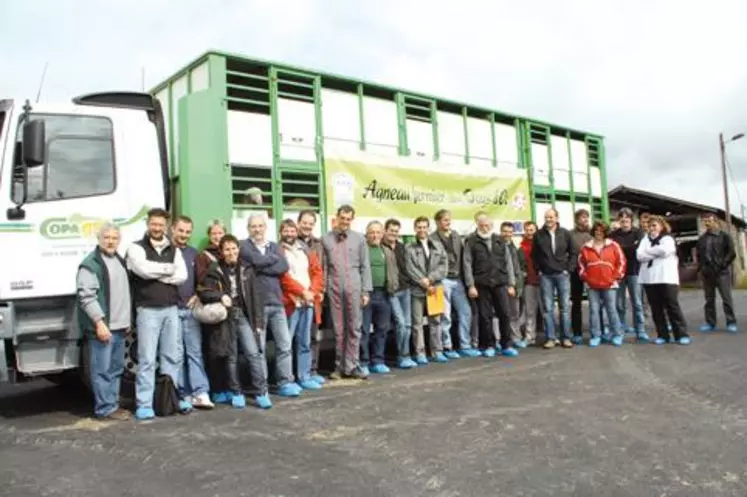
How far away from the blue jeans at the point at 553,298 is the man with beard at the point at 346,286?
9.55ft

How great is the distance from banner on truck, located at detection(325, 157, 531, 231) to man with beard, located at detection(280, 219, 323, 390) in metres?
0.73

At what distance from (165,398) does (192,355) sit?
1.52 feet

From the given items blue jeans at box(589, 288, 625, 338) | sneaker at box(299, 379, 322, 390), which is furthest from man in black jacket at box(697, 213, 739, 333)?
sneaker at box(299, 379, 322, 390)

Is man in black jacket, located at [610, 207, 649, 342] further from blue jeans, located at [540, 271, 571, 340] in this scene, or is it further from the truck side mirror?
the truck side mirror

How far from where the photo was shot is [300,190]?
648 cm

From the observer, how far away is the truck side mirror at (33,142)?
486cm

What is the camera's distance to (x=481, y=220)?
782cm

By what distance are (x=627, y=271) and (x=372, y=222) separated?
4.11 metres

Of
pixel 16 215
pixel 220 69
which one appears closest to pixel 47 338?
pixel 16 215

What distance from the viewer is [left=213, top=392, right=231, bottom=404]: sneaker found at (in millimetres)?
5732

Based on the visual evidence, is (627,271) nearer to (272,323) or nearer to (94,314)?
(272,323)

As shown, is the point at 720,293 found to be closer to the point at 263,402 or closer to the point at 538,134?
the point at 538,134

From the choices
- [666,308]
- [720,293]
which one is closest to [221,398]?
[666,308]

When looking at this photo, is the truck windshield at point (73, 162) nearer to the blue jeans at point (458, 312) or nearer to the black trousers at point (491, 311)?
the blue jeans at point (458, 312)
